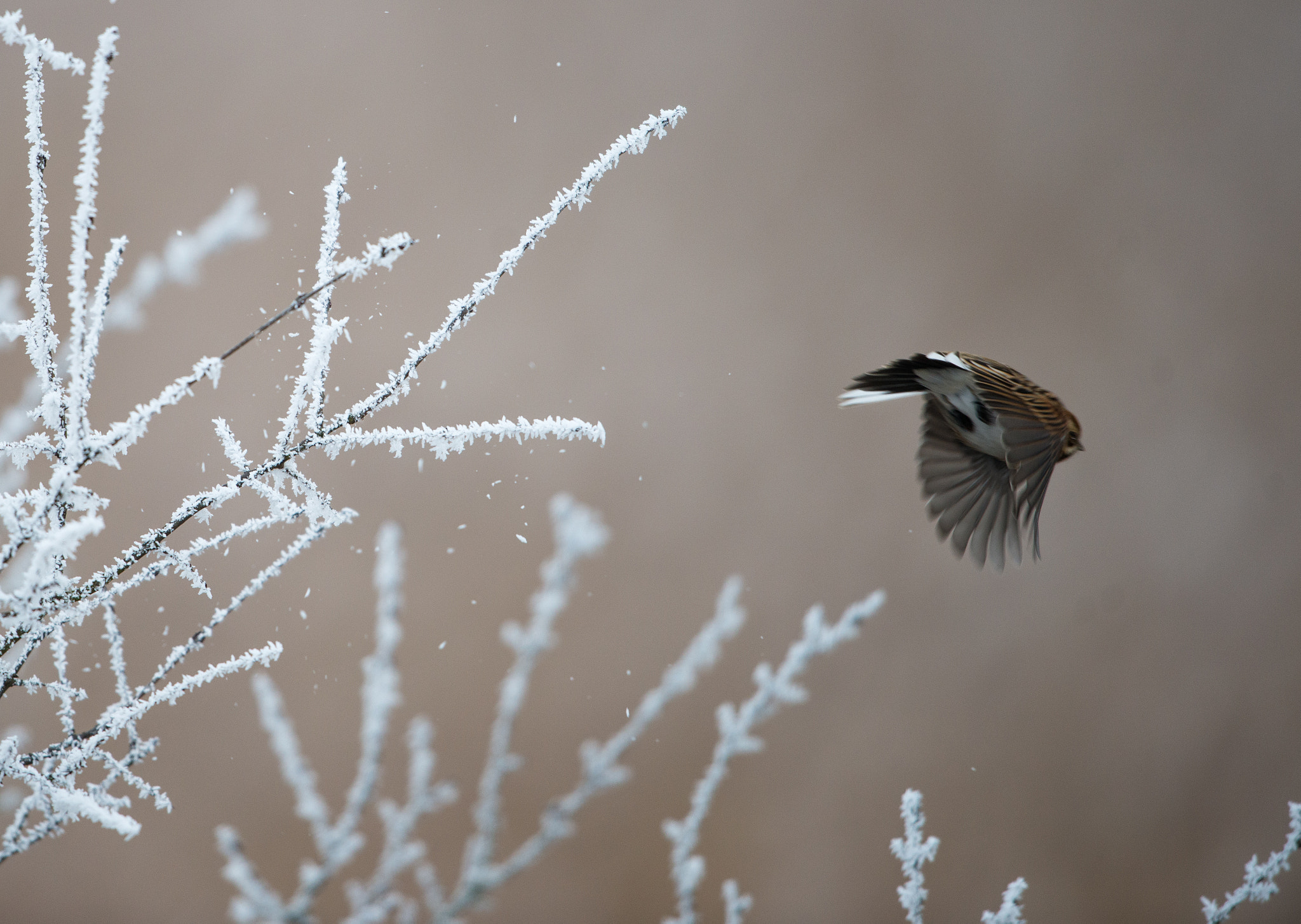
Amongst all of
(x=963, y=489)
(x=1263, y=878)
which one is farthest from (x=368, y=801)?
(x=963, y=489)

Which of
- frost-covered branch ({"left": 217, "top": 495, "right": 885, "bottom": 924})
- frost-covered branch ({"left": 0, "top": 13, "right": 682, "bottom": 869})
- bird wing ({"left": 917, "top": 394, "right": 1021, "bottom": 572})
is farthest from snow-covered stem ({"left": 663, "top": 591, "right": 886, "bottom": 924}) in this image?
bird wing ({"left": 917, "top": 394, "right": 1021, "bottom": 572})

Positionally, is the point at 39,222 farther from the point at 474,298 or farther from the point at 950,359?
the point at 950,359

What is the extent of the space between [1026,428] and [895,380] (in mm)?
198

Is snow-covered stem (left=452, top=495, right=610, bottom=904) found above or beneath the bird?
beneath

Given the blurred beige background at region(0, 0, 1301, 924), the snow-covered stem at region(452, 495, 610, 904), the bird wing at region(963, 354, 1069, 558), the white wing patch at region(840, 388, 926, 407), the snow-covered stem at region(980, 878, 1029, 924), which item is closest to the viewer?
the snow-covered stem at region(452, 495, 610, 904)

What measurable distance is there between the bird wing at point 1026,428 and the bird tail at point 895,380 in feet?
0.16

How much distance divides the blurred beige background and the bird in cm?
68

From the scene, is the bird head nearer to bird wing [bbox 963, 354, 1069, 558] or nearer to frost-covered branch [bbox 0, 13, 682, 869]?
bird wing [bbox 963, 354, 1069, 558]

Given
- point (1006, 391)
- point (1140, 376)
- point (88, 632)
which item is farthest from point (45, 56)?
point (1140, 376)

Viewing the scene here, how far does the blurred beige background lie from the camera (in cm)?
181

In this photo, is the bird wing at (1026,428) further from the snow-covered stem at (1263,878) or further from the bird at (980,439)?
the snow-covered stem at (1263,878)

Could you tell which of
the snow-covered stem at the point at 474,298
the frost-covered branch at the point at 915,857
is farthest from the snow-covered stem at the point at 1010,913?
the snow-covered stem at the point at 474,298

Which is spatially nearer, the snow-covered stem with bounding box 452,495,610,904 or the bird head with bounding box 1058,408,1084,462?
the snow-covered stem with bounding box 452,495,610,904

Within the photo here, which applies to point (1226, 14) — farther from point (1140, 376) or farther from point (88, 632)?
point (88, 632)
